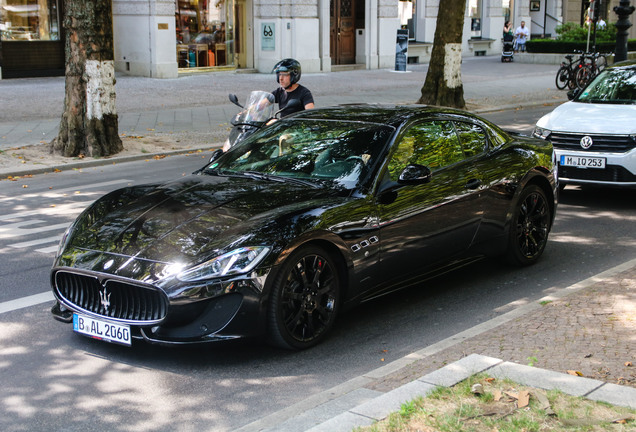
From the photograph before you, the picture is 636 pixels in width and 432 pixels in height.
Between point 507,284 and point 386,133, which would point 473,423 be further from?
point 507,284

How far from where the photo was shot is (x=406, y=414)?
421 centimetres

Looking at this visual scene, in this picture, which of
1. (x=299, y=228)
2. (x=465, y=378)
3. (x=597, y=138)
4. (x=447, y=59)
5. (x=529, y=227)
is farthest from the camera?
(x=447, y=59)

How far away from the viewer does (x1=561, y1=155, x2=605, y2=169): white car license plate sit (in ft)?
33.5

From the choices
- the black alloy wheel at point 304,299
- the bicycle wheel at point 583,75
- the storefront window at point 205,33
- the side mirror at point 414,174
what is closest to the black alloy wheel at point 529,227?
the side mirror at point 414,174

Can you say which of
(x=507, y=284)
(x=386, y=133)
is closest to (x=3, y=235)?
(x=386, y=133)

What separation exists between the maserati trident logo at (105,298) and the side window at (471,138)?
333 cm

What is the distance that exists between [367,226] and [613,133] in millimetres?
5381

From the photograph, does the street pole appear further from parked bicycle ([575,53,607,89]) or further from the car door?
the car door

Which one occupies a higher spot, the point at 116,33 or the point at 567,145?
the point at 116,33

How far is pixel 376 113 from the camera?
7.03 metres

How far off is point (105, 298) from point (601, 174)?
6.87 metres

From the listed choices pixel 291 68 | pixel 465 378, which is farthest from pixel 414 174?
pixel 291 68

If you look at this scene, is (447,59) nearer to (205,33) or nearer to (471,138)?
(205,33)

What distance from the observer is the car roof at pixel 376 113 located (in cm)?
684
